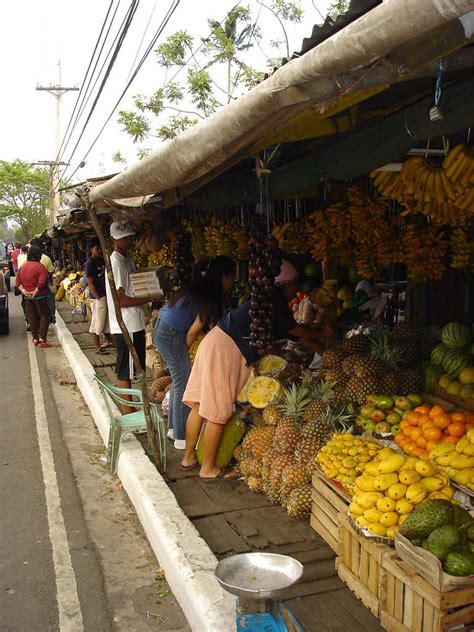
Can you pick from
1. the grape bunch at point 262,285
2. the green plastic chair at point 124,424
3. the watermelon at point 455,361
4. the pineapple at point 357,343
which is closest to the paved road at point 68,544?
the green plastic chair at point 124,424

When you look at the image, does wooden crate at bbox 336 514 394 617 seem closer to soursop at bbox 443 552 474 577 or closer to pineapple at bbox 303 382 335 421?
soursop at bbox 443 552 474 577

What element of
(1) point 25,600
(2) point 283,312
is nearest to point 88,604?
(1) point 25,600

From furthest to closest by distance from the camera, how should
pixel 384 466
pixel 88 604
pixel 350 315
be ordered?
pixel 350 315, pixel 88 604, pixel 384 466

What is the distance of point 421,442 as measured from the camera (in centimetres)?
400

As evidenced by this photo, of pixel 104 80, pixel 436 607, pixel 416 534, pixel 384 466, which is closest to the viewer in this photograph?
pixel 436 607

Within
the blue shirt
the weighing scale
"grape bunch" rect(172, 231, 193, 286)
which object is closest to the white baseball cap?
"grape bunch" rect(172, 231, 193, 286)

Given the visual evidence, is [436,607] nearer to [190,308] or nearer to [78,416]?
[190,308]

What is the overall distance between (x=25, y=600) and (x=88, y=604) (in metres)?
0.41

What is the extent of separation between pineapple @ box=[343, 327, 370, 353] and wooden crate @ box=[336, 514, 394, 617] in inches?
72.0

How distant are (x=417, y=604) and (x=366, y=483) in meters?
0.72

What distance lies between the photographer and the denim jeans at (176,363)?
5.72 meters

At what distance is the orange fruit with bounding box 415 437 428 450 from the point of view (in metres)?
3.98

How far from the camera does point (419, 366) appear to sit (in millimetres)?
4961

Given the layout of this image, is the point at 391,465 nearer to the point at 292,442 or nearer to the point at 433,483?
the point at 433,483
